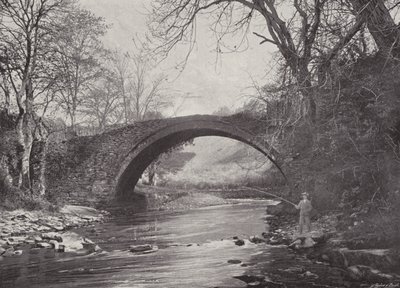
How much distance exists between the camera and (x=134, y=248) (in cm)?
1052

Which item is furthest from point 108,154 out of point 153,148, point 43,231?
point 43,231

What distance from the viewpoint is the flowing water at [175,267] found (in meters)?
7.07

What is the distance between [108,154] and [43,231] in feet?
31.9

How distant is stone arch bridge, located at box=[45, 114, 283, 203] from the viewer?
22594 mm

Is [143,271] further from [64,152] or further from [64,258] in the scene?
[64,152]

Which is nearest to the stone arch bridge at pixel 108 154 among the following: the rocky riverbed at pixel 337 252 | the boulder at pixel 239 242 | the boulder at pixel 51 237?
the boulder at pixel 51 237

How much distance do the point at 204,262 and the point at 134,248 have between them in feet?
8.21

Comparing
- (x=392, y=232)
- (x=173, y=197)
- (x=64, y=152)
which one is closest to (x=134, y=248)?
(x=392, y=232)

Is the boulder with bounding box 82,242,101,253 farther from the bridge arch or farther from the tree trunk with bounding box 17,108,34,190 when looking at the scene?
the bridge arch

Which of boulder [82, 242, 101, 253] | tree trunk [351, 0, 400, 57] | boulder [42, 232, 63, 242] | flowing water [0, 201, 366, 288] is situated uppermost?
tree trunk [351, 0, 400, 57]

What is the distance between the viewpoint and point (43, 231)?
13750 millimetres

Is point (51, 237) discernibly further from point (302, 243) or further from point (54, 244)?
point (302, 243)

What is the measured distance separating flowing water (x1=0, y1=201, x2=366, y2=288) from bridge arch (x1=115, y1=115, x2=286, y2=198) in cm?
903

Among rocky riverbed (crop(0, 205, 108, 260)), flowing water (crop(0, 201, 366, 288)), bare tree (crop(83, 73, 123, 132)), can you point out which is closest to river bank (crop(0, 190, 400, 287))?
rocky riverbed (crop(0, 205, 108, 260))
